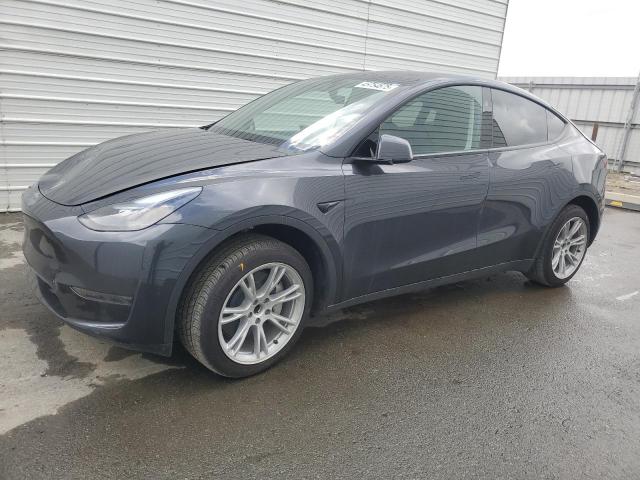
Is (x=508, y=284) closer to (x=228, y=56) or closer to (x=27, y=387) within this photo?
(x=27, y=387)

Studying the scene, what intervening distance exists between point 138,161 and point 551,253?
3194mm

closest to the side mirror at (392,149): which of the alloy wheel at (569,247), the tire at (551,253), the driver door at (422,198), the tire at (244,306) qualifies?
the driver door at (422,198)

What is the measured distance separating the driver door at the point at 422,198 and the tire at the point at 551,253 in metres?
0.84

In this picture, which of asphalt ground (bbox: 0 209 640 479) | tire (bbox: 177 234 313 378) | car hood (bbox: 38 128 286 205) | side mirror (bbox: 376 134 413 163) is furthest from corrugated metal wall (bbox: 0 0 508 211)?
side mirror (bbox: 376 134 413 163)

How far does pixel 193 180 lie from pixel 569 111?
45.4ft

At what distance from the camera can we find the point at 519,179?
364cm

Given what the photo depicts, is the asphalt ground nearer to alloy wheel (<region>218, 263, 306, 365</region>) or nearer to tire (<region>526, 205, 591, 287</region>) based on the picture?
alloy wheel (<region>218, 263, 306, 365</region>)

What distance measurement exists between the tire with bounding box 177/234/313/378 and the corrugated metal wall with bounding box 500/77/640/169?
41.5 feet

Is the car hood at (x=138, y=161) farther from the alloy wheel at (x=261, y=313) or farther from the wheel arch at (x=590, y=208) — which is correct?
the wheel arch at (x=590, y=208)

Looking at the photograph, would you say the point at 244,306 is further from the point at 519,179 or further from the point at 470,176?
the point at 519,179

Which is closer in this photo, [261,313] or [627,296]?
[261,313]

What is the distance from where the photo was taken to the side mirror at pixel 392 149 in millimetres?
2775

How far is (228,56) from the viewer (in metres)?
6.64

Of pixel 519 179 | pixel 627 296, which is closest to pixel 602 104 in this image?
pixel 627 296
